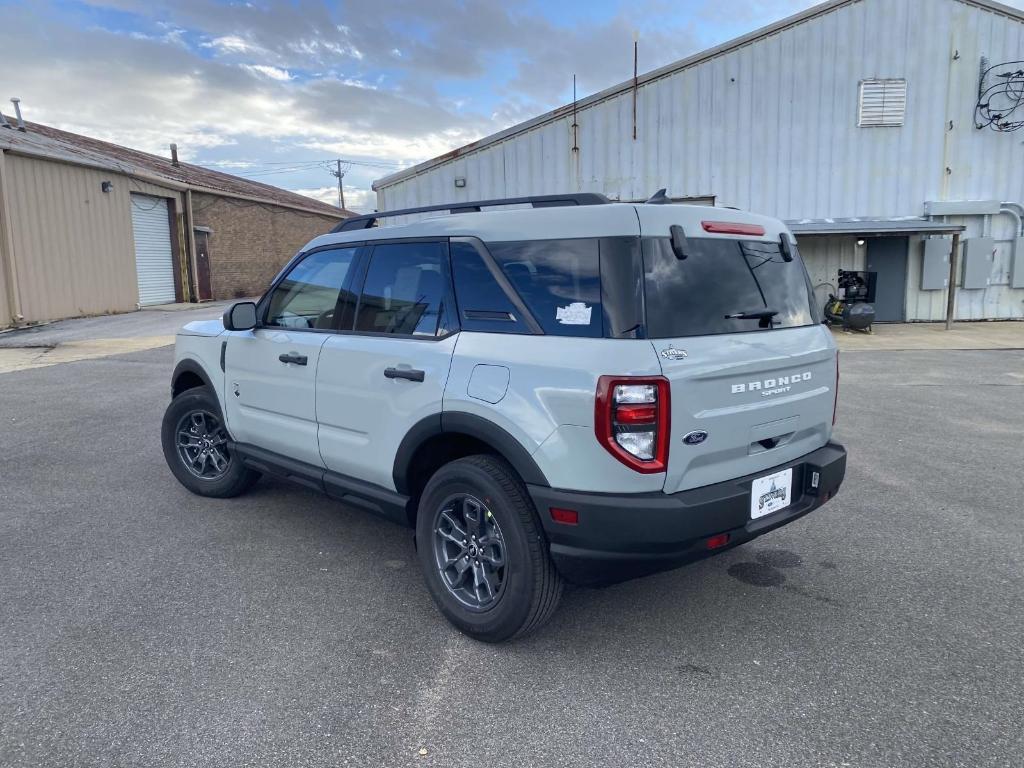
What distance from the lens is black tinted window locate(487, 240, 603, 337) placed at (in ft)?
9.17

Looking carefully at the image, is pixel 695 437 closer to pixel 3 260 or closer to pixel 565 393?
pixel 565 393

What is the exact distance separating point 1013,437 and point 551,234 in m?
5.80

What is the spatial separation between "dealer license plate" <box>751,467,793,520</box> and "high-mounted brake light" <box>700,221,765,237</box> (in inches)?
41.9

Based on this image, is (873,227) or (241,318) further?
(873,227)

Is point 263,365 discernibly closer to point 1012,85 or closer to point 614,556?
point 614,556

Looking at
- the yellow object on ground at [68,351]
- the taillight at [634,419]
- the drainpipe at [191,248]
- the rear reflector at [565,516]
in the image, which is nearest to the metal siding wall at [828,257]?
the yellow object on ground at [68,351]

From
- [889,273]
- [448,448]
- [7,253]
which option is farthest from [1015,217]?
[7,253]

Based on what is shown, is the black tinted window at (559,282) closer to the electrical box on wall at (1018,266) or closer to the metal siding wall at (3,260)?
the metal siding wall at (3,260)

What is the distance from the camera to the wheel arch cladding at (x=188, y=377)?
4828mm

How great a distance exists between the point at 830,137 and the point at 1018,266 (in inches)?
214

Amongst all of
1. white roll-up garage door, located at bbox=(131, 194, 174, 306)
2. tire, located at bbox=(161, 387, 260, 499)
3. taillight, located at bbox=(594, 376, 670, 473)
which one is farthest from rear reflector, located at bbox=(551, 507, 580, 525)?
white roll-up garage door, located at bbox=(131, 194, 174, 306)

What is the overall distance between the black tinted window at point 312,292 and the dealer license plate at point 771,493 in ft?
7.70

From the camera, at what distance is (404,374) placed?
3.31 metres

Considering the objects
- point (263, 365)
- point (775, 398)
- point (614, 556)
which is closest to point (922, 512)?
point (775, 398)
